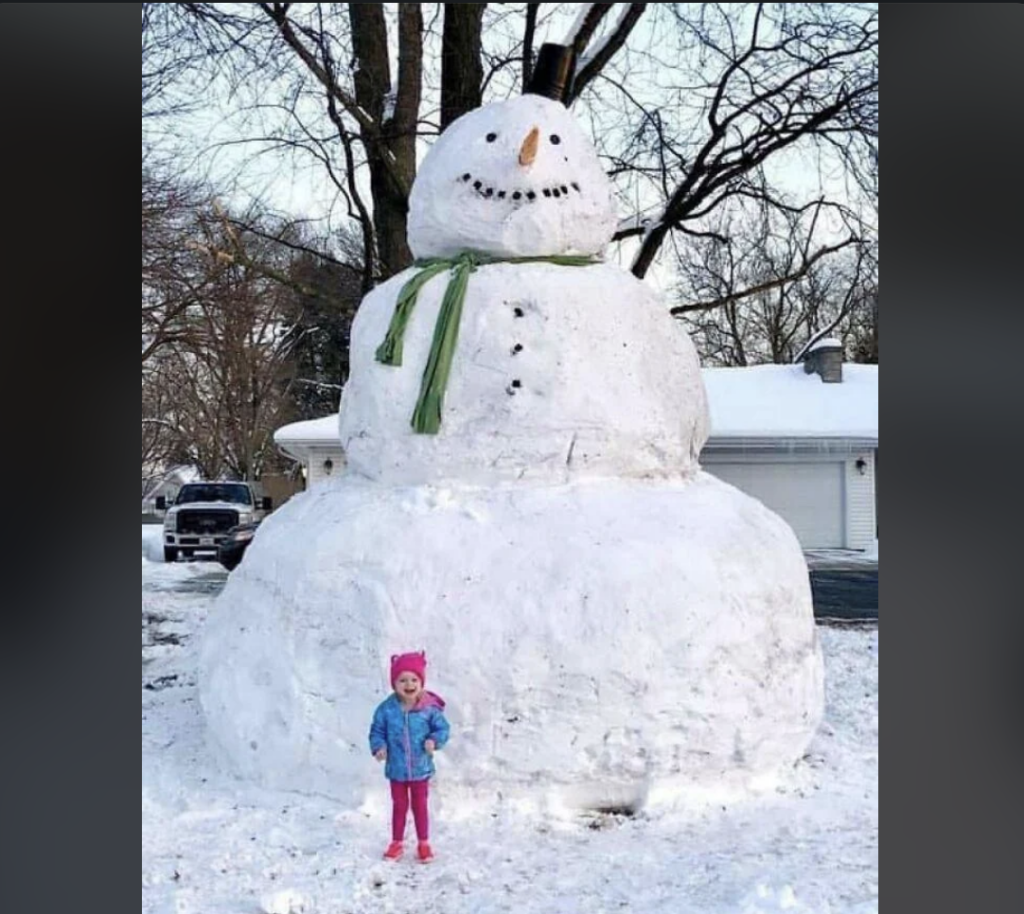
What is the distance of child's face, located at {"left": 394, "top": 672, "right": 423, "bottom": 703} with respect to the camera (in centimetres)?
318

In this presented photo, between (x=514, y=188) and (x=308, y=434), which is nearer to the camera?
(x=514, y=188)

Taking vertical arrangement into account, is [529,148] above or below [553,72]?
below

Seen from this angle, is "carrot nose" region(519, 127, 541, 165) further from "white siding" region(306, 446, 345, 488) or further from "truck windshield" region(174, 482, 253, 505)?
"truck windshield" region(174, 482, 253, 505)

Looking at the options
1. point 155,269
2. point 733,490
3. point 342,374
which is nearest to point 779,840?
point 733,490

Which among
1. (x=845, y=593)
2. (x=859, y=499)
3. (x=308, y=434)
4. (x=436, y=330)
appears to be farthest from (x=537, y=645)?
(x=859, y=499)

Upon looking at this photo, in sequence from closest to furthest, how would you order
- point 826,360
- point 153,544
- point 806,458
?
point 806,458 < point 826,360 < point 153,544

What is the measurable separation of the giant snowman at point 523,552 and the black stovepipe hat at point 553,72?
172cm

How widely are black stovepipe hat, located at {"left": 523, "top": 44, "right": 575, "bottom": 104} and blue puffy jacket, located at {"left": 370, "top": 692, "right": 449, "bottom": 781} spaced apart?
4.00 meters

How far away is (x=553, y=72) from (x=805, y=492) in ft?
26.4

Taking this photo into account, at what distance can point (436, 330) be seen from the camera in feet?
12.9

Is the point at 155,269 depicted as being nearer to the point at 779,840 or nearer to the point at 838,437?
the point at 779,840

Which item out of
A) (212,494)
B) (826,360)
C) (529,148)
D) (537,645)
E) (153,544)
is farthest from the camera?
(153,544)

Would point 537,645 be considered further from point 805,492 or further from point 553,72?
point 805,492

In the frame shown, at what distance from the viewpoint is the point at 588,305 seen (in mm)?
3996
